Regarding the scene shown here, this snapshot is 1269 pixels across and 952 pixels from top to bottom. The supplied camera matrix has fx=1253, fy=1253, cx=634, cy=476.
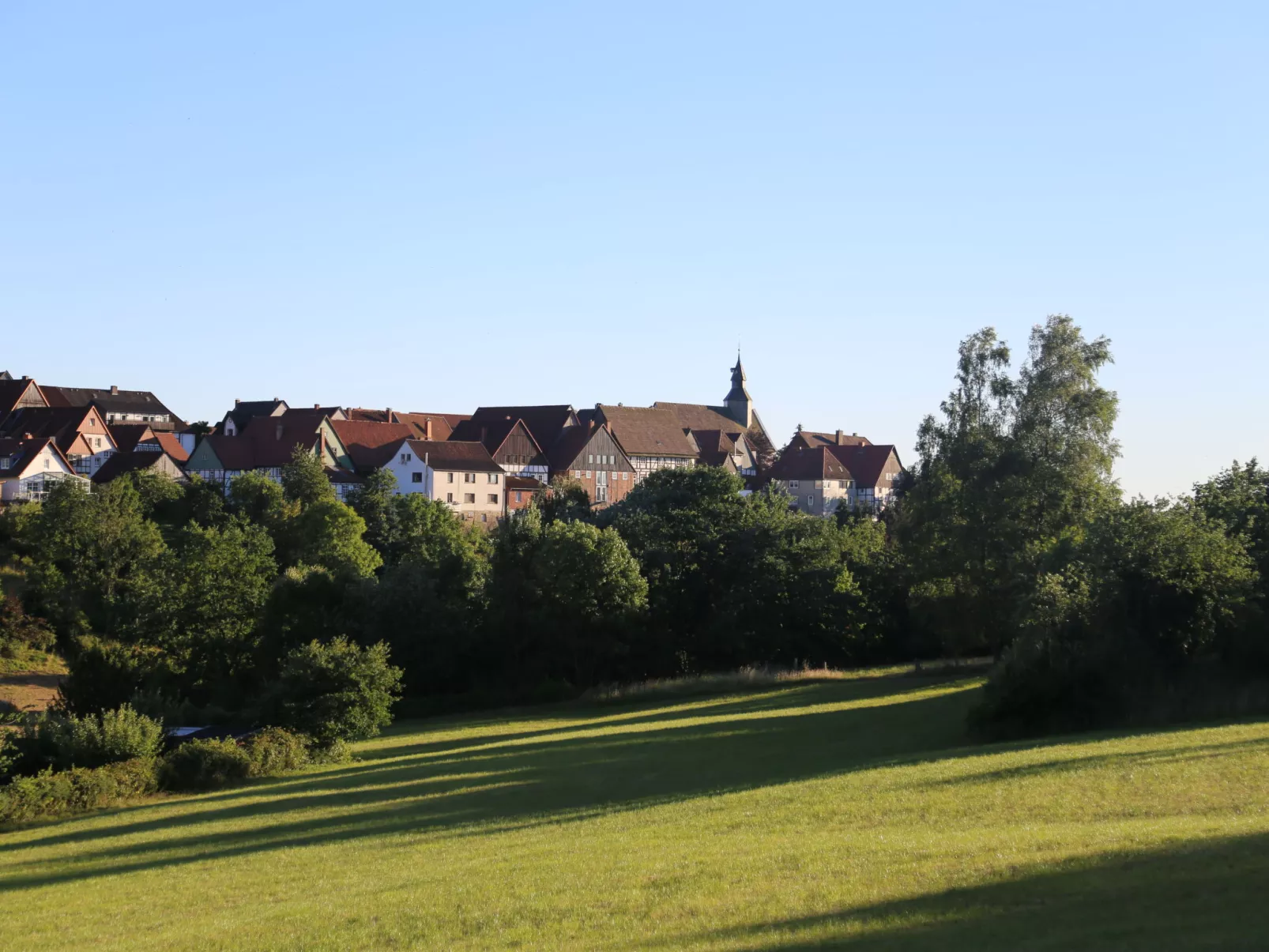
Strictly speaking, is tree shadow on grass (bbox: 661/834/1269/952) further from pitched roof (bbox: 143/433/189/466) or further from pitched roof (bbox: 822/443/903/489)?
pitched roof (bbox: 822/443/903/489)

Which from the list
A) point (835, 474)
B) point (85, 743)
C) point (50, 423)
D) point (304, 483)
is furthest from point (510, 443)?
point (85, 743)

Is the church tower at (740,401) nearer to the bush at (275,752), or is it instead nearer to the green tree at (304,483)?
the green tree at (304,483)

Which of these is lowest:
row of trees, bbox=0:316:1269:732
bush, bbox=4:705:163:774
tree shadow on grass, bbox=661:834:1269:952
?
bush, bbox=4:705:163:774

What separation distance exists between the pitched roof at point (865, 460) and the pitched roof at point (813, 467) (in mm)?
1587

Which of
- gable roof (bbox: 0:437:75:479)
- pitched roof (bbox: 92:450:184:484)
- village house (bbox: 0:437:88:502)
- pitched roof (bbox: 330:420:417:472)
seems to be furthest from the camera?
pitched roof (bbox: 330:420:417:472)

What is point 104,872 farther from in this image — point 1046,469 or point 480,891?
point 1046,469

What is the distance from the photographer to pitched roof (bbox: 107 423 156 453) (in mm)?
115438

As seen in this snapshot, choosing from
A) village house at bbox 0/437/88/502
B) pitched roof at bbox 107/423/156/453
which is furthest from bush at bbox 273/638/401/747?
pitched roof at bbox 107/423/156/453

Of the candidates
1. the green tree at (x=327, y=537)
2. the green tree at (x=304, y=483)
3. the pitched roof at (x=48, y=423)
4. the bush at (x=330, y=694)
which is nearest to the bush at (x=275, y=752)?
the bush at (x=330, y=694)

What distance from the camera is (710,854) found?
17.7 m

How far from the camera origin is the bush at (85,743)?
36.9 meters

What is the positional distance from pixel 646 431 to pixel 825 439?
125 feet

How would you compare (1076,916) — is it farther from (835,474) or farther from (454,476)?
(835,474)

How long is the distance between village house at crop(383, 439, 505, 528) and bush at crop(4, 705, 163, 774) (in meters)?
71.6
